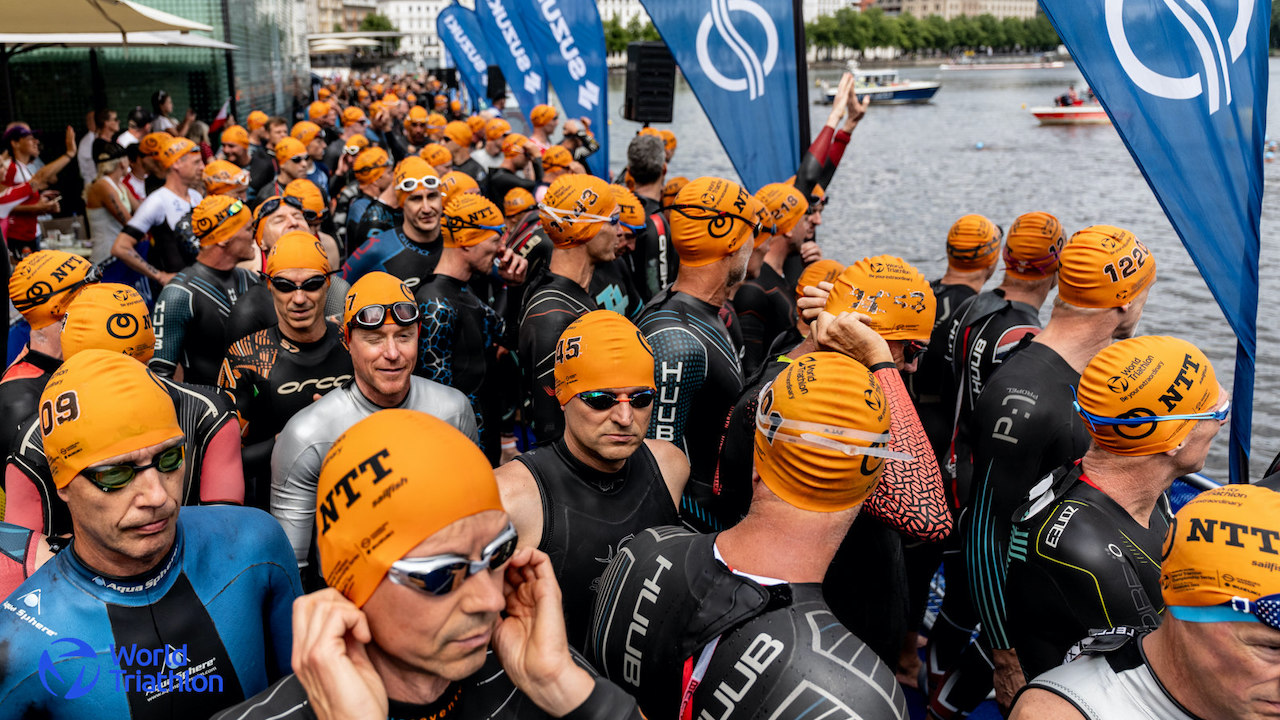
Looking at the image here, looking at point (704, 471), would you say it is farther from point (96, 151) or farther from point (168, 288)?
point (96, 151)

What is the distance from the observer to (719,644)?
7.04 feet

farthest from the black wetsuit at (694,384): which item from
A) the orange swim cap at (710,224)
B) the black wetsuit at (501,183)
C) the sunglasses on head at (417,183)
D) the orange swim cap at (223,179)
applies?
the black wetsuit at (501,183)

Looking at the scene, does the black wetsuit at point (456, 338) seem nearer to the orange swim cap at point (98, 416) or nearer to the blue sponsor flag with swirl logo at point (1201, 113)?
the orange swim cap at point (98, 416)

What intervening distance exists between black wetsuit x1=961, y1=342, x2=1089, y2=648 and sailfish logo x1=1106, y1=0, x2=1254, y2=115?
1.13 metres

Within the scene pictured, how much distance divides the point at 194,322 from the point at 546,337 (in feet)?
7.18

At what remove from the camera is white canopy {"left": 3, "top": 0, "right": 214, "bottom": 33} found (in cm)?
805

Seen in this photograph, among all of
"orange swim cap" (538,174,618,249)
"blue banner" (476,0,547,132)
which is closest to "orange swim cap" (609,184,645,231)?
"orange swim cap" (538,174,618,249)

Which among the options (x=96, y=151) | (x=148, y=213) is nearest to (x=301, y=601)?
(x=148, y=213)

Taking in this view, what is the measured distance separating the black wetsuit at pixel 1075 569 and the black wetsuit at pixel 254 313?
146 inches

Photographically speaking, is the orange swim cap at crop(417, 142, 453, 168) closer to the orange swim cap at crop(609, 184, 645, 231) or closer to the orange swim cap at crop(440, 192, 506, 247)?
the orange swim cap at crop(609, 184, 645, 231)

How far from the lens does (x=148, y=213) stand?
24.6ft

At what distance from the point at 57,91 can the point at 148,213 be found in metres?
12.3

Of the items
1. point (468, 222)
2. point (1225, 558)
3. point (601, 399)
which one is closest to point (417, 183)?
point (468, 222)

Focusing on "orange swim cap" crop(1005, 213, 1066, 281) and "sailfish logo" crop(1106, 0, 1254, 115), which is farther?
"orange swim cap" crop(1005, 213, 1066, 281)
